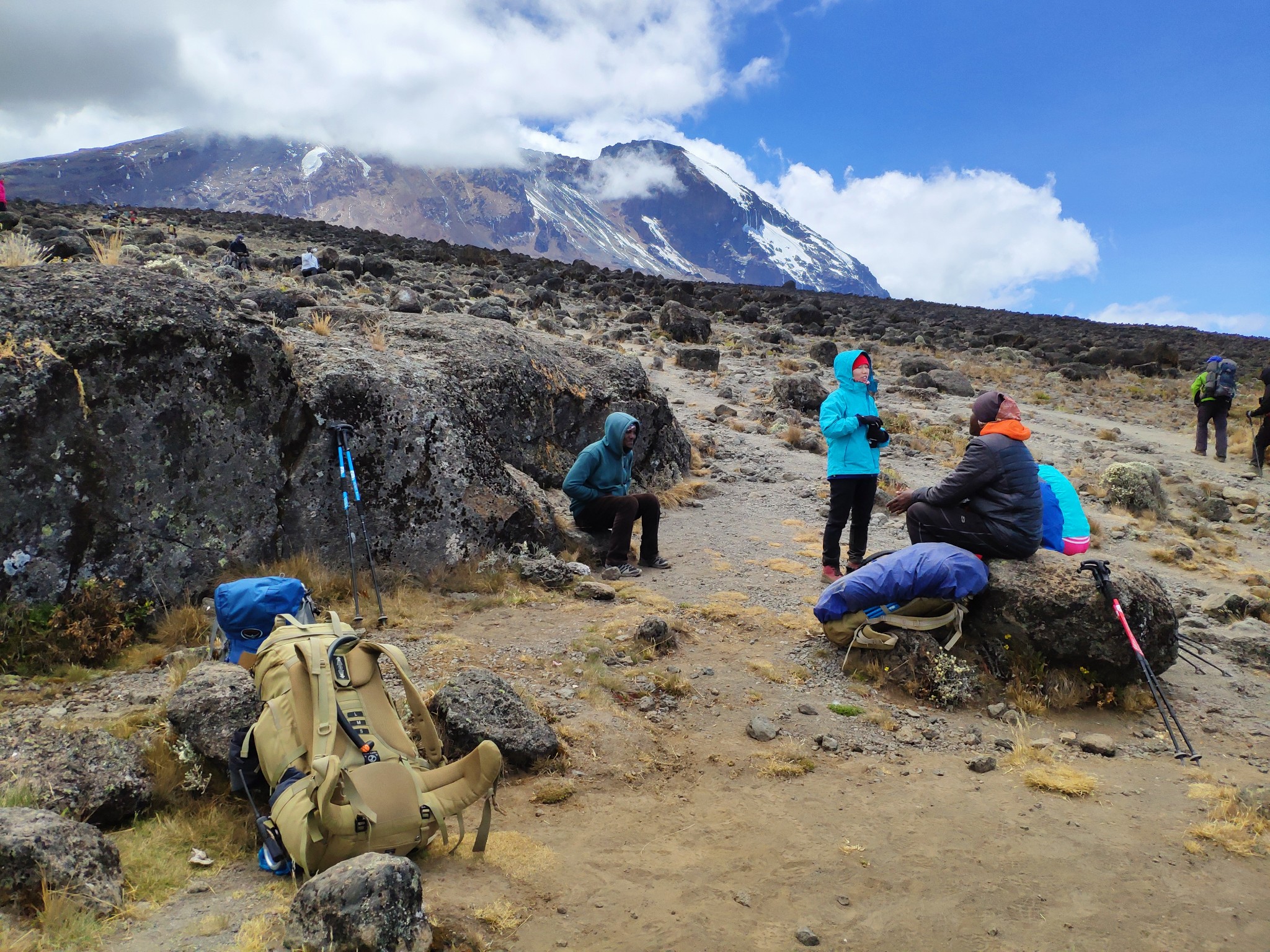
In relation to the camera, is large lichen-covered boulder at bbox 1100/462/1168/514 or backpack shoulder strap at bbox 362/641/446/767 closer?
backpack shoulder strap at bbox 362/641/446/767

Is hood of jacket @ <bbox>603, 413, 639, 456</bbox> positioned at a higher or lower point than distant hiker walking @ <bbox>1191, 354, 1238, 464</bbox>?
lower

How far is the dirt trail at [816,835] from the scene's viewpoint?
3.16 m

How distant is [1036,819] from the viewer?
4.13 meters

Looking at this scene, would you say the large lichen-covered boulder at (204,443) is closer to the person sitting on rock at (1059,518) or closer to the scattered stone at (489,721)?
the scattered stone at (489,721)

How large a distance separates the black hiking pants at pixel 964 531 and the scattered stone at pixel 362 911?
4.86 m

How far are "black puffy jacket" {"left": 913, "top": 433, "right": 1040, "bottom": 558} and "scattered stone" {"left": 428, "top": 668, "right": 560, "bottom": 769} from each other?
370 cm

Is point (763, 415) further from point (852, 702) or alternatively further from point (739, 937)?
point (739, 937)

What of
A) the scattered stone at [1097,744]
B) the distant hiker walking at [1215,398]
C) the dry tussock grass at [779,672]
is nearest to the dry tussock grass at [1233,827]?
the scattered stone at [1097,744]

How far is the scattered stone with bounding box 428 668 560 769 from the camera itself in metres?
4.35

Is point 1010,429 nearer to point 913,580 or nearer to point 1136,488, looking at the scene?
point 913,580

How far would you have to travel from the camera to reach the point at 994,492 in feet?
19.3

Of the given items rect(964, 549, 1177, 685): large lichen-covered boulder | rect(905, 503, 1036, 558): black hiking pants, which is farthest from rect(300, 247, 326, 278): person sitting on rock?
rect(964, 549, 1177, 685): large lichen-covered boulder

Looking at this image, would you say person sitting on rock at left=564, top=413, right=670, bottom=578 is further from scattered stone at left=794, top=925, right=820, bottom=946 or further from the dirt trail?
scattered stone at left=794, top=925, right=820, bottom=946

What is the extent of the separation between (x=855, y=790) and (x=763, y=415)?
12296 mm
